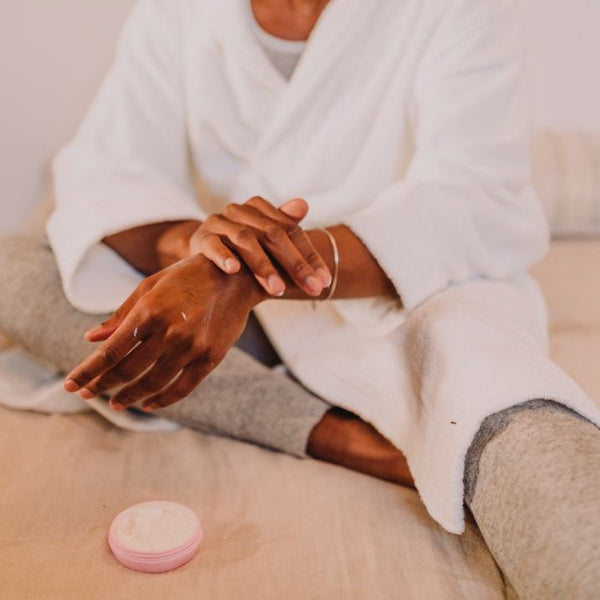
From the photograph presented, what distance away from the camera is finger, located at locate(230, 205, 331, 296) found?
0.86 meters

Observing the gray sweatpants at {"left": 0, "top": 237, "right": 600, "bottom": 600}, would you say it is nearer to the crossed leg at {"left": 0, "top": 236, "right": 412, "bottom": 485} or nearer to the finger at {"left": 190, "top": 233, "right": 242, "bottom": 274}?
the crossed leg at {"left": 0, "top": 236, "right": 412, "bottom": 485}

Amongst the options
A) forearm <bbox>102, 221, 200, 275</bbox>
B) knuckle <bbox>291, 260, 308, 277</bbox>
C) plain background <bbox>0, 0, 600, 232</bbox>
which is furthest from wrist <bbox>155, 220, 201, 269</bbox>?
plain background <bbox>0, 0, 600, 232</bbox>

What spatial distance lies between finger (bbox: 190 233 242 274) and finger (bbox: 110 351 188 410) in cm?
10

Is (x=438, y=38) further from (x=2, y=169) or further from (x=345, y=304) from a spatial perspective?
(x=2, y=169)

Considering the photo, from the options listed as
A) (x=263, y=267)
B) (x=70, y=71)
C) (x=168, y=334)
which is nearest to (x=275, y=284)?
(x=263, y=267)

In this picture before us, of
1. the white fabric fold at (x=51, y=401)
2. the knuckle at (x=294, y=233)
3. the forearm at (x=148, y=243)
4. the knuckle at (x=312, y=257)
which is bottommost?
the white fabric fold at (x=51, y=401)

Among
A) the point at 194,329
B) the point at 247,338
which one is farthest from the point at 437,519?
the point at 247,338

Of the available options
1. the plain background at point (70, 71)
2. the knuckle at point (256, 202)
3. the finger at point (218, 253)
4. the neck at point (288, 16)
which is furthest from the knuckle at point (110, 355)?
the plain background at point (70, 71)

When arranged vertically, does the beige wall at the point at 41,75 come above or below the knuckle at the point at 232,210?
below

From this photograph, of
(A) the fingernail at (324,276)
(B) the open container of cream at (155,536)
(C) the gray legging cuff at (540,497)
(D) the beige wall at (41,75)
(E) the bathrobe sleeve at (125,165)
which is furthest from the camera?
(D) the beige wall at (41,75)

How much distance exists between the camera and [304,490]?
0.92 metres

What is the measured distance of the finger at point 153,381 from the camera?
0.81 metres

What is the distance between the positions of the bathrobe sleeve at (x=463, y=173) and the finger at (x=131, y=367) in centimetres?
29

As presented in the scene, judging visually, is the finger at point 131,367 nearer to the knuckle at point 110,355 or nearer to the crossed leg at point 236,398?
the knuckle at point 110,355
